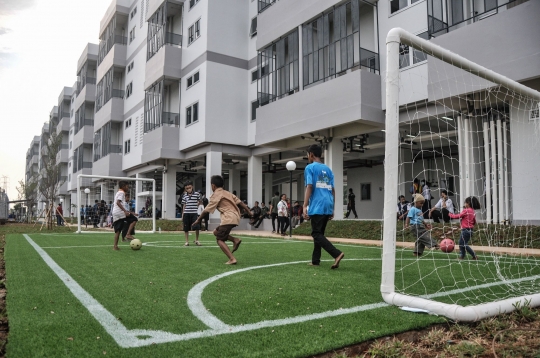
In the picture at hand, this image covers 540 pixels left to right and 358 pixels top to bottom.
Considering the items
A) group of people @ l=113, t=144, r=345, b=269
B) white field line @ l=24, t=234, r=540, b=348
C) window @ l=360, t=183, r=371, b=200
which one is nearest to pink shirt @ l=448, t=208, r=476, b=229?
group of people @ l=113, t=144, r=345, b=269

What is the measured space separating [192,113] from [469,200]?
19750 mm

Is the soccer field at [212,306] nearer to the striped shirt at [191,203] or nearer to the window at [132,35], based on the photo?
the striped shirt at [191,203]

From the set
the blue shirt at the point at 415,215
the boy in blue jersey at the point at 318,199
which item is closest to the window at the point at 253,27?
the blue shirt at the point at 415,215

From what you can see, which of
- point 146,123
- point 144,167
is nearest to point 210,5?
point 146,123

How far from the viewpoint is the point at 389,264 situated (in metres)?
4.70

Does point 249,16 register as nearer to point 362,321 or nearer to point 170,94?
point 170,94

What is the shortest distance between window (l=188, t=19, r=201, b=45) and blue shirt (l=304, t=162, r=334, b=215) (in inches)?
830

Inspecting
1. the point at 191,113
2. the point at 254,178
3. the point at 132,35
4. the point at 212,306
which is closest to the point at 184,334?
the point at 212,306

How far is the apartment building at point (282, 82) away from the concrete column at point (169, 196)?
10cm

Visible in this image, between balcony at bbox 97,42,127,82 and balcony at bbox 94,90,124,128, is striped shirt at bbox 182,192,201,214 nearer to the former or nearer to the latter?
balcony at bbox 94,90,124,128

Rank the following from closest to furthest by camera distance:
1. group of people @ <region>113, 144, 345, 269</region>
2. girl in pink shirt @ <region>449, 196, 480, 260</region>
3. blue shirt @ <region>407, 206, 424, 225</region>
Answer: group of people @ <region>113, 144, 345, 269</region>, girl in pink shirt @ <region>449, 196, 480, 260</region>, blue shirt @ <region>407, 206, 424, 225</region>

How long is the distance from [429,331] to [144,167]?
32709mm

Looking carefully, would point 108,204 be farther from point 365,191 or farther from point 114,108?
point 365,191

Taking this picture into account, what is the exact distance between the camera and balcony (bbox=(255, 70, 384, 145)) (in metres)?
17.1
